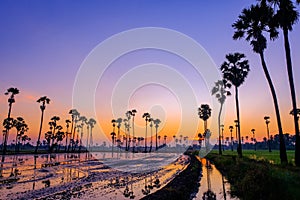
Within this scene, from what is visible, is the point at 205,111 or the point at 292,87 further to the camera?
the point at 205,111

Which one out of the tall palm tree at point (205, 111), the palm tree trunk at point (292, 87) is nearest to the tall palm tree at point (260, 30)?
the palm tree trunk at point (292, 87)

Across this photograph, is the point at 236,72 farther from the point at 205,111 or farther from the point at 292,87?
the point at 205,111

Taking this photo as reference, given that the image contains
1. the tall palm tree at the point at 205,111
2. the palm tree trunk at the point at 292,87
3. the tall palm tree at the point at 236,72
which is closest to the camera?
the palm tree trunk at the point at 292,87

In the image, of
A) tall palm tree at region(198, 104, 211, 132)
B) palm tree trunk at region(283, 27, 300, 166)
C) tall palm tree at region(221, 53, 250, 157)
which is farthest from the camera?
tall palm tree at region(198, 104, 211, 132)

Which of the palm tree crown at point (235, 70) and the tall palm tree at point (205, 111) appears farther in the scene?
the tall palm tree at point (205, 111)

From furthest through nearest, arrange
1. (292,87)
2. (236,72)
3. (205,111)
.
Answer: (205,111), (236,72), (292,87)

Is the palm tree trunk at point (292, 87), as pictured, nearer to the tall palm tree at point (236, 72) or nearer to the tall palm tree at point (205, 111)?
the tall palm tree at point (236, 72)

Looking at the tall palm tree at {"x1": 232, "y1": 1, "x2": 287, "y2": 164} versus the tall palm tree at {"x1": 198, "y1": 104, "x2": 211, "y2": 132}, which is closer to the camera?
the tall palm tree at {"x1": 232, "y1": 1, "x2": 287, "y2": 164}

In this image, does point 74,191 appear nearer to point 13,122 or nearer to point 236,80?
point 236,80

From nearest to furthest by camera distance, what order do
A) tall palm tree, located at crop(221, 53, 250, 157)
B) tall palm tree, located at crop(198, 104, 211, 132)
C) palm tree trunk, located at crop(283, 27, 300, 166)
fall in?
palm tree trunk, located at crop(283, 27, 300, 166) < tall palm tree, located at crop(221, 53, 250, 157) < tall palm tree, located at crop(198, 104, 211, 132)

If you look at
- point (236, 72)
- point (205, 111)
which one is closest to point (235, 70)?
point (236, 72)

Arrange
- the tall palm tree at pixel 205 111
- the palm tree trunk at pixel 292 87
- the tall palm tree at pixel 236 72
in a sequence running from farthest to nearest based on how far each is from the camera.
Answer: the tall palm tree at pixel 205 111
the tall palm tree at pixel 236 72
the palm tree trunk at pixel 292 87

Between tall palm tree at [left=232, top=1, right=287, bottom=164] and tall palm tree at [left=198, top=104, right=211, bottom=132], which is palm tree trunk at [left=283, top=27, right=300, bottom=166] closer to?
tall palm tree at [left=232, top=1, right=287, bottom=164]

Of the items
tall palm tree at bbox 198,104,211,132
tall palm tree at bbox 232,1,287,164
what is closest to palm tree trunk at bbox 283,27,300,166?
tall palm tree at bbox 232,1,287,164
